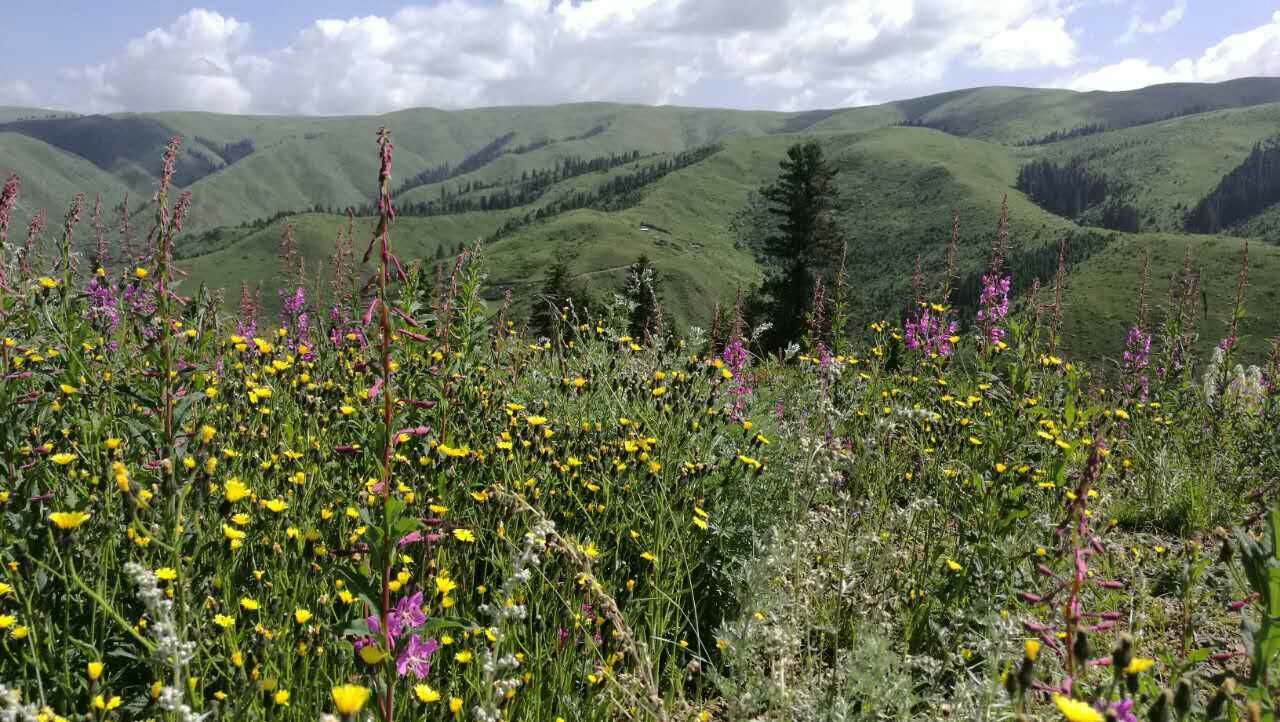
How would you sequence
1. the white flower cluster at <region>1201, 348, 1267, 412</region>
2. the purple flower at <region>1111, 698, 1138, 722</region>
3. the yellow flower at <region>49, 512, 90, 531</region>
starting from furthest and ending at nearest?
the white flower cluster at <region>1201, 348, 1267, 412</region>
the yellow flower at <region>49, 512, 90, 531</region>
the purple flower at <region>1111, 698, 1138, 722</region>

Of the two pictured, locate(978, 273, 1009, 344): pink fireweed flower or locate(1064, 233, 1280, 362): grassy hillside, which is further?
locate(1064, 233, 1280, 362): grassy hillside

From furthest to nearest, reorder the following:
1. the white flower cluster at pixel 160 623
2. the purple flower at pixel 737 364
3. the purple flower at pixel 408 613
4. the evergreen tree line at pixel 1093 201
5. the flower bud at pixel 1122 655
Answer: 1. the evergreen tree line at pixel 1093 201
2. the purple flower at pixel 737 364
3. the purple flower at pixel 408 613
4. the white flower cluster at pixel 160 623
5. the flower bud at pixel 1122 655

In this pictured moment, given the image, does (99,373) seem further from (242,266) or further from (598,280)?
(242,266)

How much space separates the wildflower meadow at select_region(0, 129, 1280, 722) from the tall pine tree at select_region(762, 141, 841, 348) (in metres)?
34.2

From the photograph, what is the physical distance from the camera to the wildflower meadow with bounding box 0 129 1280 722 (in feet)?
6.65

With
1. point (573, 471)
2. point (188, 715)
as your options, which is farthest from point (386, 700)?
point (573, 471)

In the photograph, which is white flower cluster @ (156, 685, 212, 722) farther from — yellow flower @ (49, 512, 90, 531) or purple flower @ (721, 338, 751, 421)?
purple flower @ (721, 338, 751, 421)

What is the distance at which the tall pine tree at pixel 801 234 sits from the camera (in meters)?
40.2

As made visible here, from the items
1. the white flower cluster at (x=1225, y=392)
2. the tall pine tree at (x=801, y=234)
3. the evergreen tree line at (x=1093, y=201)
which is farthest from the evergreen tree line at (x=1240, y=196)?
the white flower cluster at (x=1225, y=392)

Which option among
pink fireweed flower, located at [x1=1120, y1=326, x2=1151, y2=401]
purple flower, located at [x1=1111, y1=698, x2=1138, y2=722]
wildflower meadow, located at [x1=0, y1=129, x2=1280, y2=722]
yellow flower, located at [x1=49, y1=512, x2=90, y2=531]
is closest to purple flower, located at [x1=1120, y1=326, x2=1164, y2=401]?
pink fireweed flower, located at [x1=1120, y1=326, x2=1151, y2=401]

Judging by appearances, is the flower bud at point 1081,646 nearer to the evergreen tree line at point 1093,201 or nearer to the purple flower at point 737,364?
the purple flower at point 737,364

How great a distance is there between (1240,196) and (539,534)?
22704 cm

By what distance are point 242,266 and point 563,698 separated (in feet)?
605

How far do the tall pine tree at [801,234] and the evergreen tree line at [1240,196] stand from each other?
173 m
